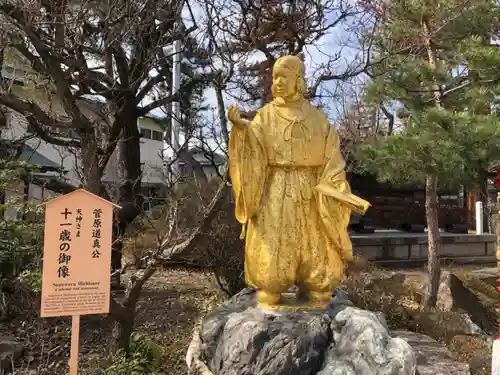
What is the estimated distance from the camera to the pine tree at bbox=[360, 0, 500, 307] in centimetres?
617

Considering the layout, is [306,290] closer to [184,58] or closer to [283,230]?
[283,230]

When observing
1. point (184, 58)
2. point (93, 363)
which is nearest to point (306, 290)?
point (93, 363)

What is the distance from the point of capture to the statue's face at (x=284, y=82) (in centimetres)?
A: 361

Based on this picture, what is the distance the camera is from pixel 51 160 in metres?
13.8

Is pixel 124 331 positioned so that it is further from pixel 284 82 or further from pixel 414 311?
pixel 414 311

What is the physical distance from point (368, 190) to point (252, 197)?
10.8m

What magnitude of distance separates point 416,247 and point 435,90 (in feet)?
17.0

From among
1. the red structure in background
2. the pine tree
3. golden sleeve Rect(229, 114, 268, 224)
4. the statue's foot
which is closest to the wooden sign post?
golden sleeve Rect(229, 114, 268, 224)

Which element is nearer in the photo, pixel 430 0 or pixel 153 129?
pixel 430 0

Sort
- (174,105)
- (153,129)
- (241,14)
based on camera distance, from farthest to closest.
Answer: (153,129), (174,105), (241,14)

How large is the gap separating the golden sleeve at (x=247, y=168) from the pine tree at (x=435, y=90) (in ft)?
11.7

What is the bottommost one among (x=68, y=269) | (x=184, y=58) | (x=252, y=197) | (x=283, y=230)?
(x=68, y=269)

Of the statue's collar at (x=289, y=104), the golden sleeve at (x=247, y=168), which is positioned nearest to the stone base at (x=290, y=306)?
the golden sleeve at (x=247, y=168)

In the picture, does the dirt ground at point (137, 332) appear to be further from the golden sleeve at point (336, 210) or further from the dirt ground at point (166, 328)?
the golden sleeve at point (336, 210)
